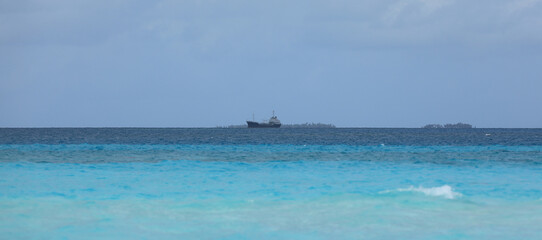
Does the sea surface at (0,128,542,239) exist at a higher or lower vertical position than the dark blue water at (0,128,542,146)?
lower

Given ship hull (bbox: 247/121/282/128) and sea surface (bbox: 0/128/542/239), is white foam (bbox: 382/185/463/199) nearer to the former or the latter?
sea surface (bbox: 0/128/542/239)

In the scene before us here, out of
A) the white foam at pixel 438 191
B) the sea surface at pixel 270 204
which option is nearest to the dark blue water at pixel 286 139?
the sea surface at pixel 270 204

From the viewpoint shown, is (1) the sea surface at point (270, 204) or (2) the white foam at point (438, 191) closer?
(1) the sea surface at point (270, 204)

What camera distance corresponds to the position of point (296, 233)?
41.1ft

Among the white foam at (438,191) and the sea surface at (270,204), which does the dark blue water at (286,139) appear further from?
the white foam at (438,191)

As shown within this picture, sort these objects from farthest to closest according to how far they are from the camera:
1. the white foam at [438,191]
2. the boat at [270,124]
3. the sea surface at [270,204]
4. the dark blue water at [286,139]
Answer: the boat at [270,124] → the dark blue water at [286,139] → the white foam at [438,191] → the sea surface at [270,204]

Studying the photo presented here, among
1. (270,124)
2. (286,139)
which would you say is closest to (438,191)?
(286,139)

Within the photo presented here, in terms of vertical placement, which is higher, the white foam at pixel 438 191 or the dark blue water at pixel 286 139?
the dark blue water at pixel 286 139

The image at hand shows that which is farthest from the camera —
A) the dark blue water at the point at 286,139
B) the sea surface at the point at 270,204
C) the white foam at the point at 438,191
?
the dark blue water at the point at 286,139

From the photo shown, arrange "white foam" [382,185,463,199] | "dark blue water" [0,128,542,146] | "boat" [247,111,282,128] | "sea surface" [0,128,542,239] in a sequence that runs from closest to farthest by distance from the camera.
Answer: "sea surface" [0,128,542,239] → "white foam" [382,185,463,199] → "dark blue water" [0,128,542,146] → "boat" [247,111,282,128]

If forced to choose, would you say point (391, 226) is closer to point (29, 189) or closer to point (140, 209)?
point (140, 209)

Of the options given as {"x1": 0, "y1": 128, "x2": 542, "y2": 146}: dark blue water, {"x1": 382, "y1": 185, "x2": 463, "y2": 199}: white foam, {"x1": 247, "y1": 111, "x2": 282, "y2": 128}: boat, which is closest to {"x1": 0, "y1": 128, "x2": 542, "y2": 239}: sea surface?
{"x1": 382, "y1": 185, "x2": 463, "y2": 199}: white foam

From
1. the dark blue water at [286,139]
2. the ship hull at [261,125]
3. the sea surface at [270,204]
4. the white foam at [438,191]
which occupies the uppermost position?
the ship hull at [261,125]

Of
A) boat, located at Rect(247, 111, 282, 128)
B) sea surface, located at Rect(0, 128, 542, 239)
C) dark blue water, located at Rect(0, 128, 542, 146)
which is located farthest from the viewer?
boat, located at Rect(247, 111, 282, 128)
